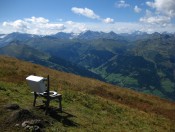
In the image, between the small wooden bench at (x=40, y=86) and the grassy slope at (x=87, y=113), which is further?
the grassy slope at (x=87, y=113)

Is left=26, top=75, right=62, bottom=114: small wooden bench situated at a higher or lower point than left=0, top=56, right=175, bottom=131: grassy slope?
higher

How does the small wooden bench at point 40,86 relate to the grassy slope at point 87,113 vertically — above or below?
above

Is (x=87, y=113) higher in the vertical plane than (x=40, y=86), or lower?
lower

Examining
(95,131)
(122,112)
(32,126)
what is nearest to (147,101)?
(122,112)

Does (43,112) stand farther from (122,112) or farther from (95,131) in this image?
(122,112)

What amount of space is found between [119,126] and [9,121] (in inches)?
415

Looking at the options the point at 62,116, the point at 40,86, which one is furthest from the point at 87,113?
the point at 40,86

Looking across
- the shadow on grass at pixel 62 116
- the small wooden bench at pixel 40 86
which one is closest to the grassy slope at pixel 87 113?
the shadow on grass at pixel 62 116

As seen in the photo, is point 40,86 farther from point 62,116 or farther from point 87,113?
point 87,113

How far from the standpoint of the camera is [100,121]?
24.8 metres

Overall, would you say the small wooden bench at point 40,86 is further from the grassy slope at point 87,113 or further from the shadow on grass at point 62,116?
the grassy slope at point 87,113

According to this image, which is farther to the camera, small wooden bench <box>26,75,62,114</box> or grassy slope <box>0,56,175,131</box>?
grassy slope <box>0,56,175,131</box>

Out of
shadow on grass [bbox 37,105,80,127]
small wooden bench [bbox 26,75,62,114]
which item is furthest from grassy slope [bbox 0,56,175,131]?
small wooden bench [bbox 26,75,62,114]

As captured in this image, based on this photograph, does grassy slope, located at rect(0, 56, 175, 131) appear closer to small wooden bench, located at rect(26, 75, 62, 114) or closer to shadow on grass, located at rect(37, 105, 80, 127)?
shadow on grass, located at rect(37, 105, 80, 127)
